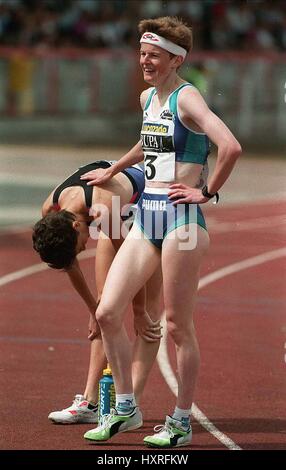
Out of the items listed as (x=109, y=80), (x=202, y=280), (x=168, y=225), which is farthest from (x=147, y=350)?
(x=109, y=80)

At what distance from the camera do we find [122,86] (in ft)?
101

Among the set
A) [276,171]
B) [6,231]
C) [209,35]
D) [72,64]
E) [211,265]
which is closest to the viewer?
[211,265]

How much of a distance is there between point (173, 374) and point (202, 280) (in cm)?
433

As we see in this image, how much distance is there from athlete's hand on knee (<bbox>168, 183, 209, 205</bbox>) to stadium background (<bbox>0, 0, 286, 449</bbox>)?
15277 mm

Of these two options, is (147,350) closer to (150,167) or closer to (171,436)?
(171,436)

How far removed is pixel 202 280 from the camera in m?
13.7

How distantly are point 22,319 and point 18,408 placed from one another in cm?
326

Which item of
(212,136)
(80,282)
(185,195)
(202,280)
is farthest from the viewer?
(202,280)

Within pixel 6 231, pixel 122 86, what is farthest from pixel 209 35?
pixel 6 231

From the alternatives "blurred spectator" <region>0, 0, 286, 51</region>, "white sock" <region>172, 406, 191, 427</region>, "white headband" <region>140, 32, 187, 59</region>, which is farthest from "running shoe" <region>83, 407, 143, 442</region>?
"blurred spectator" <region>0, 0, 286, 51</region>

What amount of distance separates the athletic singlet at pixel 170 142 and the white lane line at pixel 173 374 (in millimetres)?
1535

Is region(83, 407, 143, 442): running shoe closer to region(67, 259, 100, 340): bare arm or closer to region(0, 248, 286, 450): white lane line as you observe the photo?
region(0, 248, 286, 450): white lane line

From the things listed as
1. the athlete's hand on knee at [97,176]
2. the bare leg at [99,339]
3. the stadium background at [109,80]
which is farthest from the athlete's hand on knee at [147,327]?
the stadium background at [109,80]

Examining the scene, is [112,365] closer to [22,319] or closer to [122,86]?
[22,319]
